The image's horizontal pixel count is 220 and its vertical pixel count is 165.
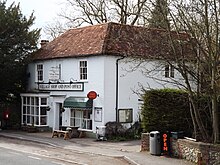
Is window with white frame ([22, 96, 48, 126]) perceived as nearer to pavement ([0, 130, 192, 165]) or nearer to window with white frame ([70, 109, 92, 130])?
pavement ([0, 130, 192, 165])

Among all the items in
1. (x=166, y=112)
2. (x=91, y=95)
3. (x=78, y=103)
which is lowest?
(x=166, y=112)

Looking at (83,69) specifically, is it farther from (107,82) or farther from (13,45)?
(13,45)

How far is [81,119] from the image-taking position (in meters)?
29.4

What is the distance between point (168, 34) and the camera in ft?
56.9

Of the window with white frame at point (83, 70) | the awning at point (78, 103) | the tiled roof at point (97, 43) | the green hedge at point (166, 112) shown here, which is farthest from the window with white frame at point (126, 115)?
the green hedge at point (166, 112)

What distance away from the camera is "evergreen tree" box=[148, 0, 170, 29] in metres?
16.4

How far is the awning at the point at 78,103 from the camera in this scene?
27.9 metres

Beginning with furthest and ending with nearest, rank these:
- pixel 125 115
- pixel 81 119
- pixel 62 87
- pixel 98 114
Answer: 1. pixel 62 87
2. pixel 81 119
3. pixel 125 115
4. pixel 98 114

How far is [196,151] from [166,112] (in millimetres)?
4107

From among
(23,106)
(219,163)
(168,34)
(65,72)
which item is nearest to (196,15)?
(168,34)

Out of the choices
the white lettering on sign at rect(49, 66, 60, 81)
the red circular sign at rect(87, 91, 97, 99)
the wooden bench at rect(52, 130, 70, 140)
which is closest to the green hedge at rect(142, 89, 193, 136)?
the red circular sign at rect(87, 91, 97, 99)

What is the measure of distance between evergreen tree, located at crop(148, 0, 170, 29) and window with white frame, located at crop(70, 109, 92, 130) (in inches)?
470

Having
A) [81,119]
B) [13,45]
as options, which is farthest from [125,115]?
[13,45]

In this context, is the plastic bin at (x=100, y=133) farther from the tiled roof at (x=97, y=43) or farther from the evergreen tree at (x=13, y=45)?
the evergreen tree at (x=13, y=45)
